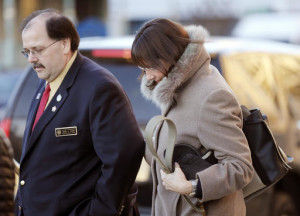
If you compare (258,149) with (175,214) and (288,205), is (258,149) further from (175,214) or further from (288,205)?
(288,205)

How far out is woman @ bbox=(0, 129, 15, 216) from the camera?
3.17m

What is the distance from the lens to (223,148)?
316cm

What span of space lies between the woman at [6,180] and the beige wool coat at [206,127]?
0.66m

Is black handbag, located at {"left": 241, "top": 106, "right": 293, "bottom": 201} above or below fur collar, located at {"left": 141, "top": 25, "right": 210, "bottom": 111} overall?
below

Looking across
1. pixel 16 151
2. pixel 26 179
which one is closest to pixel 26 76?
pixel 16 151

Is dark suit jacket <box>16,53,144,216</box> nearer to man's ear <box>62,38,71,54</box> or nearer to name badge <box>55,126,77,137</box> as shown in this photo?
name badge <box>55,126,77,137</box>

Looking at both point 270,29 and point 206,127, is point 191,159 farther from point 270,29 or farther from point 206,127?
point 270,29

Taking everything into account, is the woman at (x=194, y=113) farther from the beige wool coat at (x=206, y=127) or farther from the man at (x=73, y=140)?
the man at (x=73, y=140)

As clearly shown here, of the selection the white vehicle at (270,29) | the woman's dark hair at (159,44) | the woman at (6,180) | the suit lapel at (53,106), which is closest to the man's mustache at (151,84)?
the woman's dark hair at (159,44)

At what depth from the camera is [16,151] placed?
547cm

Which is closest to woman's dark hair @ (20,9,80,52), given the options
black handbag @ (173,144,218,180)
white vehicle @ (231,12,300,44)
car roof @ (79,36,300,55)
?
black handbag @ (173,144,218,180)

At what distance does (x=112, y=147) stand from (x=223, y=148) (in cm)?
51

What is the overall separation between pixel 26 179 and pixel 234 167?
1.00 m

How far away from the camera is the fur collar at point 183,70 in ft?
10.6
